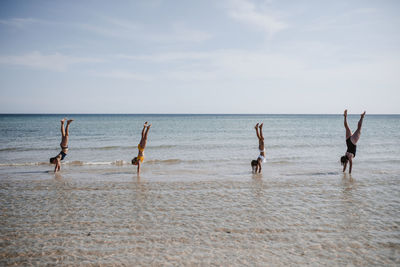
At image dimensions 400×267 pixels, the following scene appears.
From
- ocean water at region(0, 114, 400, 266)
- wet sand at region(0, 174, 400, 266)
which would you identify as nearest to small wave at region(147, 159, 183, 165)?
ocean water at region(0, 114, 400, 266)

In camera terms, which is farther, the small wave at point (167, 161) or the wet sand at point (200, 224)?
the small wave at point (167, 161)

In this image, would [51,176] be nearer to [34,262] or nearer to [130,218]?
[130,218]

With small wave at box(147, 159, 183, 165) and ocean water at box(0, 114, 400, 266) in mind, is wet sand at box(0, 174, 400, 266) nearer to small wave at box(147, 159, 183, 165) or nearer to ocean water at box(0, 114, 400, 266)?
ocean water at box(0, 114, 400, 266)

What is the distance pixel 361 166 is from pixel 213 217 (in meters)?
12.1

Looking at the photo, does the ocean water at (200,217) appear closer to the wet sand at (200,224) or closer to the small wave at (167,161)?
the wet sand at (200,224)

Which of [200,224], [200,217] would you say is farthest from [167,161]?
[200,224]

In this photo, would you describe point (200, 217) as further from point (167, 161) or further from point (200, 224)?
point (167, 161)

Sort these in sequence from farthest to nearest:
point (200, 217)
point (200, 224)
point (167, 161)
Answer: point (167, 161) < point (200, 217) < point (200, 224)

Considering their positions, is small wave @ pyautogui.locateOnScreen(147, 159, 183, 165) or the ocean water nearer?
the ocean water

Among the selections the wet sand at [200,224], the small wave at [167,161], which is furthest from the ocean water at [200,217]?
the small wave at [167,161]

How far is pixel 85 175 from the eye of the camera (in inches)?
510

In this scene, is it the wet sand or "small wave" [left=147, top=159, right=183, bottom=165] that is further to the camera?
"small wave" [left=147, top=159, right=183, bottom=165]

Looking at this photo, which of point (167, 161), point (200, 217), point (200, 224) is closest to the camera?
point (200, 224)

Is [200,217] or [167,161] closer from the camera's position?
[200,217]
